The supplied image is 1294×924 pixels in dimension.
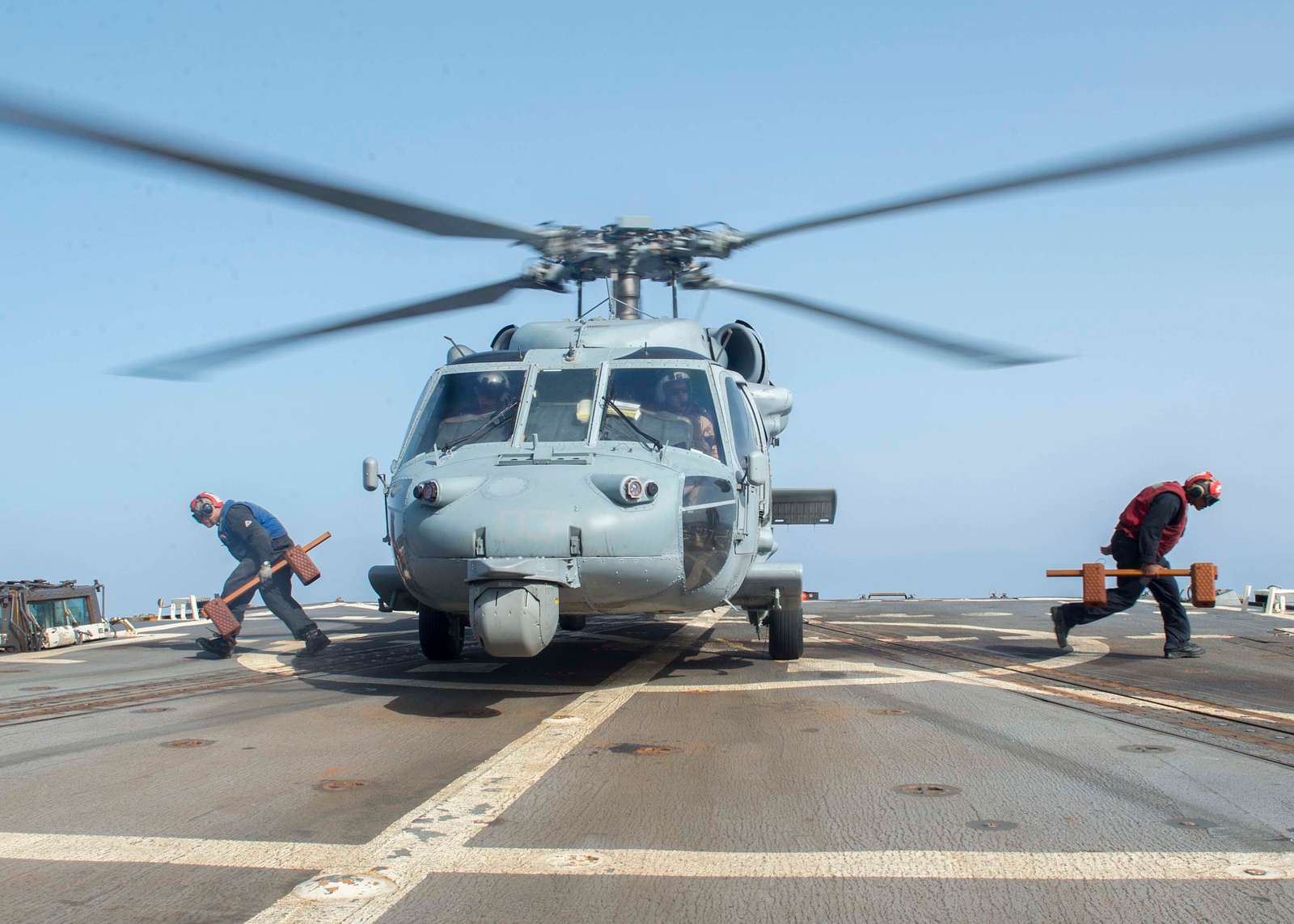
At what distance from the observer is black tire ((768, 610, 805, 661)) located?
411 inches

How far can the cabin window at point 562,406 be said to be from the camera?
28.9 ft

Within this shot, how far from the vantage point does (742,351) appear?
12.3m

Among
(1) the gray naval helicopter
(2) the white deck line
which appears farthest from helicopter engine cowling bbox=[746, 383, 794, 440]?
(2) the white deck line

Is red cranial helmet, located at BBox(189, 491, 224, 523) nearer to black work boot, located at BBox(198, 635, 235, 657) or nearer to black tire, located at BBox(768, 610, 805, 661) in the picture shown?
black work boot, located at BBox(198, 635, 235, 657)

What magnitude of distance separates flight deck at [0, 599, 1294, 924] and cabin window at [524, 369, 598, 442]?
1.95 meters

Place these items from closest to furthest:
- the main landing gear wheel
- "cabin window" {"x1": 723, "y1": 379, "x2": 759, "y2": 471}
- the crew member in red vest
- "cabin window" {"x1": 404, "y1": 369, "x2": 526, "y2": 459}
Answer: "cabin window" {"x1": 404, "y1": 369, "x2": 526, "y2": 459}
"cabin window" {"x1": 723, "y1": 379, "x2": 759, "y2": 471}
the main landing gear wheel
the crew member in red vest

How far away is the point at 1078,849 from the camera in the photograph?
4094 mm

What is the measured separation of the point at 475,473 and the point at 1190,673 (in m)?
6.20

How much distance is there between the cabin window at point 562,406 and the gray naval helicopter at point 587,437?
0.02 m

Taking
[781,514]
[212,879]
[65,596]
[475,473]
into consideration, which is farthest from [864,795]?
[65,596]

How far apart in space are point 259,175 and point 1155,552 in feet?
28.9

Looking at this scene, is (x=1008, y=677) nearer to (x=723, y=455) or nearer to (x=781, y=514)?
(x=723, y=455)

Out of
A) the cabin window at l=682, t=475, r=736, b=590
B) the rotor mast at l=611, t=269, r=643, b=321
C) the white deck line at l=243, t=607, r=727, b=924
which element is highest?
the rotor mast at l=611, t=269, r=643, b=321

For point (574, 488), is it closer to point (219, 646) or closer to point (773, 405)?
point (773, 405)
